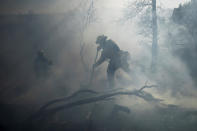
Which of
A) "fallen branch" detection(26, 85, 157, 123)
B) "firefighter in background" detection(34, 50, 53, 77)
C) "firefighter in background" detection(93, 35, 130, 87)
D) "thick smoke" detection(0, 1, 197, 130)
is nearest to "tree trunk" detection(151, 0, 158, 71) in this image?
"thick smoke" detection(0, 1, 197, 130)

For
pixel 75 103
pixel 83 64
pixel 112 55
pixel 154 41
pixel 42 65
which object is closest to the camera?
pixel 75 103

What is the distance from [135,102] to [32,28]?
18.0 meters

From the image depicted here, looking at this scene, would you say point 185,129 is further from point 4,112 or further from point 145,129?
point 4,112

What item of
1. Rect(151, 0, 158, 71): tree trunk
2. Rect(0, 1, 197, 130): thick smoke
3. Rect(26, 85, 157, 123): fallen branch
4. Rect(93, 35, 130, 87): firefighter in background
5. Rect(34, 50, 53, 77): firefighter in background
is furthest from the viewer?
Rect(151, 0, 158, 71): tree trunk

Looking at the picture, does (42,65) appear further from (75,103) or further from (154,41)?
(154,41)

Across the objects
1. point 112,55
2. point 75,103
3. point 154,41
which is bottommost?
point 75,103

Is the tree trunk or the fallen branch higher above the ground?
the tree trunk

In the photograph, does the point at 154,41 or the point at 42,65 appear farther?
the point at 154,41

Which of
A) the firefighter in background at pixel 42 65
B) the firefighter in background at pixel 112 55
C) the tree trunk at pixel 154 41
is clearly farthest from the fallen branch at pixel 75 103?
the firefighter in background at pixel 42 65

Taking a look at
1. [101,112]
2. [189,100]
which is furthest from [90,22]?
[101,112]

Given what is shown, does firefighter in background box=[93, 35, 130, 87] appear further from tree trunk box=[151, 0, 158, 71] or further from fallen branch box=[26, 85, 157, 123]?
tree trunk box=[151, 0, 158, 71]

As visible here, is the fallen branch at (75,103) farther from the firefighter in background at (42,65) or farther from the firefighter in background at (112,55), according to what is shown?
the firefighter in background at (42,65)

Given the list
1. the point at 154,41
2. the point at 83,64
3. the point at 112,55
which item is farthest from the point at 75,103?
the point at 83,64

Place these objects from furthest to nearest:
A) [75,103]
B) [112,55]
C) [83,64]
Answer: [83,64], [112,55], [75,103]
